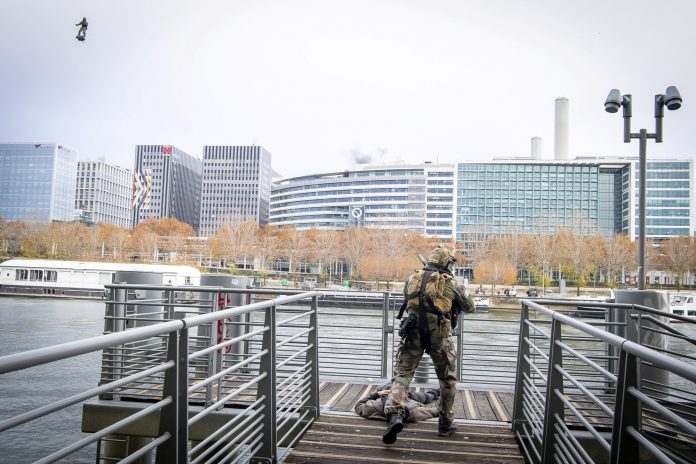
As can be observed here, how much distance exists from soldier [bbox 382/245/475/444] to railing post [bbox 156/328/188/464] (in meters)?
2.75

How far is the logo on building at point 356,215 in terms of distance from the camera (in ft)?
410

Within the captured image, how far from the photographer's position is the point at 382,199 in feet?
422

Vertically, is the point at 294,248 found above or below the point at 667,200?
below

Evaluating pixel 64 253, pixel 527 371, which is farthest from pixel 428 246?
pixel 527 371

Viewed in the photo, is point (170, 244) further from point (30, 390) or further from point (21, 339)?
point (30, 390)

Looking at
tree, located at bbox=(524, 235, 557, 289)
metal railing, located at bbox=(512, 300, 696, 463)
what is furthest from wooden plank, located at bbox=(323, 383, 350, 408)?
tree, located at bbox=(524, 235, 557, 289)

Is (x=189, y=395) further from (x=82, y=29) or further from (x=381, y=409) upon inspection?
(x=82, y=29)

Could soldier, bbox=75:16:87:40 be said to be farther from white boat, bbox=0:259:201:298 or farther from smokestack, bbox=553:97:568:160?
smokestack, bbox=553:97:568:160

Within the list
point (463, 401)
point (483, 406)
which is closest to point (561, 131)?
point (463, 401)

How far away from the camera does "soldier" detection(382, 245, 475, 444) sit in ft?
16.0

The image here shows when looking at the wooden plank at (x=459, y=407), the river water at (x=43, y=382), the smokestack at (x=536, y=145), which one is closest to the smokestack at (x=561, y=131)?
the smokestack at (x=536, y=145)

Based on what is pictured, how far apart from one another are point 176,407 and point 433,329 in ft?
9.70

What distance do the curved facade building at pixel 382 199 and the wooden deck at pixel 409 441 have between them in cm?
11165

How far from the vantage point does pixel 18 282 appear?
2152 inches
